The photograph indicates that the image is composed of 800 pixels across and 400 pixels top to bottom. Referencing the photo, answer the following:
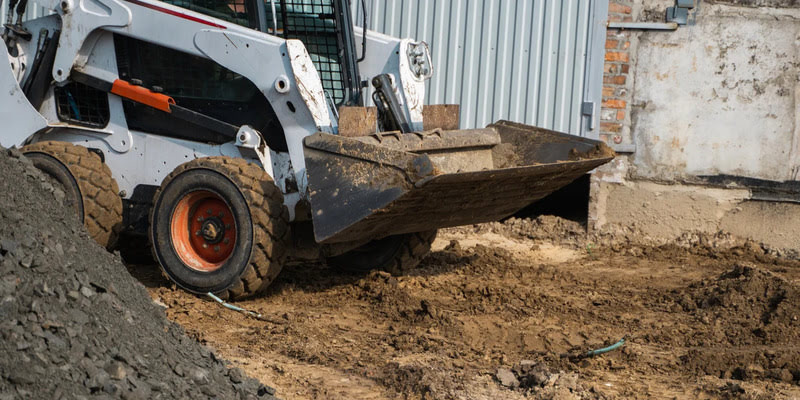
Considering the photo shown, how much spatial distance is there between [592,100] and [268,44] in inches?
159

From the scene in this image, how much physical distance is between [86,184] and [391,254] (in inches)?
90.4

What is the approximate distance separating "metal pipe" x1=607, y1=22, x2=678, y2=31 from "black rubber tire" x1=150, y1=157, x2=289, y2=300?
433 cm

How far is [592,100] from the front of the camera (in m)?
9.13

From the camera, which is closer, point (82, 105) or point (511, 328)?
point (511, 328)

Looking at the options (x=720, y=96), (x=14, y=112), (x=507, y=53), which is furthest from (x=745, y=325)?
(x=14, y=112)

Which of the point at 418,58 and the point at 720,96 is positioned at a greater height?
the point at 418,58

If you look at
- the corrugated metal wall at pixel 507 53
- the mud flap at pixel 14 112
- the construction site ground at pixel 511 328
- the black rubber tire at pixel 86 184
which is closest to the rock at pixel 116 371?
the construction site ground at pixel 511 328

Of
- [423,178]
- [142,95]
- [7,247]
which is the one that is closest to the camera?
[7,247]

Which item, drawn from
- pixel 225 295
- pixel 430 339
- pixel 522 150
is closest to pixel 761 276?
pixel 522 150

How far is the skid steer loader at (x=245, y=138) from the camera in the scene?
598cm

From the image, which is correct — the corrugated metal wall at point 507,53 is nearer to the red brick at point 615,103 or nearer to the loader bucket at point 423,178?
the red brick at point 615,103

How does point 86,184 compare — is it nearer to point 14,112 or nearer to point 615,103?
point 14,112

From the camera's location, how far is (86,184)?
255 inches

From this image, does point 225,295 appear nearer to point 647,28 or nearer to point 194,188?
point 194,188
